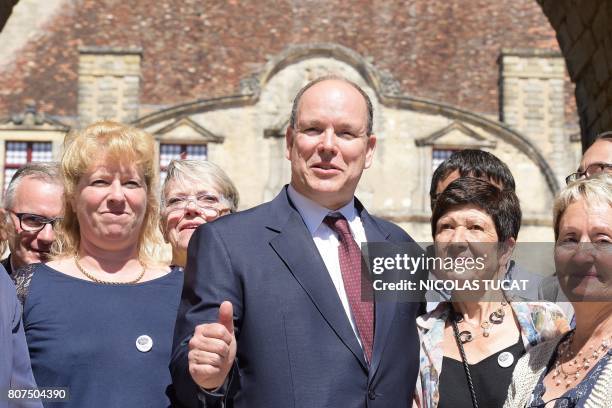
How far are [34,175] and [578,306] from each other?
9.36 feet

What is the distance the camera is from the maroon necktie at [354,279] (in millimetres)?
3557

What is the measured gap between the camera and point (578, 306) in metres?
3.55

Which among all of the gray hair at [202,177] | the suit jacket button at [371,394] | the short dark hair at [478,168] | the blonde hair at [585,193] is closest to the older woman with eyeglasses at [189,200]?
the gray hair at [202,177]

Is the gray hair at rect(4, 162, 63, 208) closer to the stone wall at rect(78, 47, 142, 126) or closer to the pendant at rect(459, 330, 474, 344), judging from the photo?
the pendant at rect(459, 330, 474, 344)

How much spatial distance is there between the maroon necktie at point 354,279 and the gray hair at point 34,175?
1.99 metres

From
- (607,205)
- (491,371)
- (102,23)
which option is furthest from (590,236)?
(102,23)

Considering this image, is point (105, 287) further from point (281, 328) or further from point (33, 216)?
point (33, 216)

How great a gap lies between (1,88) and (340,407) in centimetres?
2518

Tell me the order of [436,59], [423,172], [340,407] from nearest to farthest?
[340,407], [423,172], [436,59]

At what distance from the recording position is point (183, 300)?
3537 mm

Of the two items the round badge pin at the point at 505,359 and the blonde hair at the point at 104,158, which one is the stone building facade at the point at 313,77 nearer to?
the blonde hair at the point at 104,158

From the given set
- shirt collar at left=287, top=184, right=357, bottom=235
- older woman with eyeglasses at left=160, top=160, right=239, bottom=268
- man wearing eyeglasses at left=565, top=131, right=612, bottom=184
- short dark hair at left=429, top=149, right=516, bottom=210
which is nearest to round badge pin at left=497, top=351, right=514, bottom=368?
shirt collar at left=287, top=184, right=357, bottom=235

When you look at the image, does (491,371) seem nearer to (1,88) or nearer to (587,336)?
(587,336)

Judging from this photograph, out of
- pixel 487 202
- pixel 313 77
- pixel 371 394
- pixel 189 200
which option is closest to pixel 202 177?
pixel 189 200
